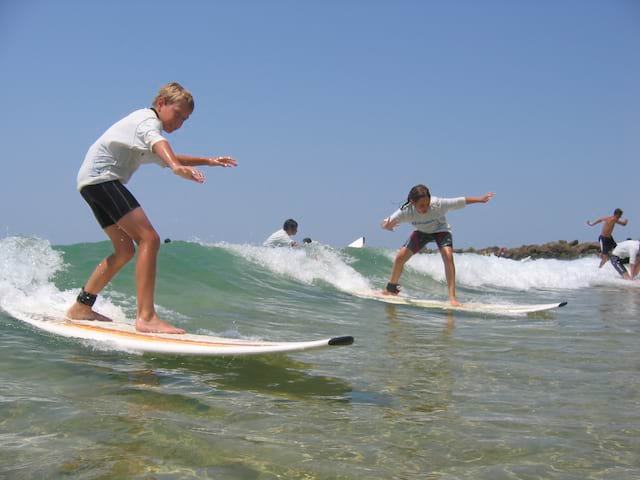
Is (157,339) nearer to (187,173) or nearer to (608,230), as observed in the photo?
(187,173)

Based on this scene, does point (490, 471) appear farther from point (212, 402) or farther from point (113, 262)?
point (113, 262)

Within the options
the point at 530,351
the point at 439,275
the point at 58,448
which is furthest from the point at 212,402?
the point at 439,275

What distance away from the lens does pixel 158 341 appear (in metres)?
4.04

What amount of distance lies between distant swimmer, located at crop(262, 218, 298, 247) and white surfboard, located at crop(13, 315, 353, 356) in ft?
27.8

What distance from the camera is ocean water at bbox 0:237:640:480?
90.9 inches

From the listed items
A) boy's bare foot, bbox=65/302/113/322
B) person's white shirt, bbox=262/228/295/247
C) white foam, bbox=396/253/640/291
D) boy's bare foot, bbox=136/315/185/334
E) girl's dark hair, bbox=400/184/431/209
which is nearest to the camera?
boy's bare foot, bbox=136/315/185/334

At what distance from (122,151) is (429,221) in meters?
5.22

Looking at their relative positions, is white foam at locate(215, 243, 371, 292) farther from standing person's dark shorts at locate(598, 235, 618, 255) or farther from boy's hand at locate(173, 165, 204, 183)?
standing person's dark shorts at locate(598, 235, 618, 255)

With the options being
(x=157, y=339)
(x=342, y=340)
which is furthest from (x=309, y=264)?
(x=342, y=340)

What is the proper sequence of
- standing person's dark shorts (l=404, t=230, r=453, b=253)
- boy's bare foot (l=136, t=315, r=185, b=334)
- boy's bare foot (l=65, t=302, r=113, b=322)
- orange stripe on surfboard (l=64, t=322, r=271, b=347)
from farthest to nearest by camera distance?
standing person's dark shorts (l=404, t=230, r=453, b=253) < boy's bare foot (l=65, t=302, r=113, b=322) < boy's bare foot (l=136, t=315, r=185, b=334) < orange stripe on surfboard (l=64, t=322, r=271, b=347)

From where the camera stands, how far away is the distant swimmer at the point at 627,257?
16.4m

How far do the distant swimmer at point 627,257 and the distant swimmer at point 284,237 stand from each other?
9239 mm

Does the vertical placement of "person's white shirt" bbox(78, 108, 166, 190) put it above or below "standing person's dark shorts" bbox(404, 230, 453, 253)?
above

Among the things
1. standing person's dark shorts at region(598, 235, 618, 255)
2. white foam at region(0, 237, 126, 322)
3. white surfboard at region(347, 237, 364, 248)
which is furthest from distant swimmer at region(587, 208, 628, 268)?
white foam at region(0, 237, 126, 322)
